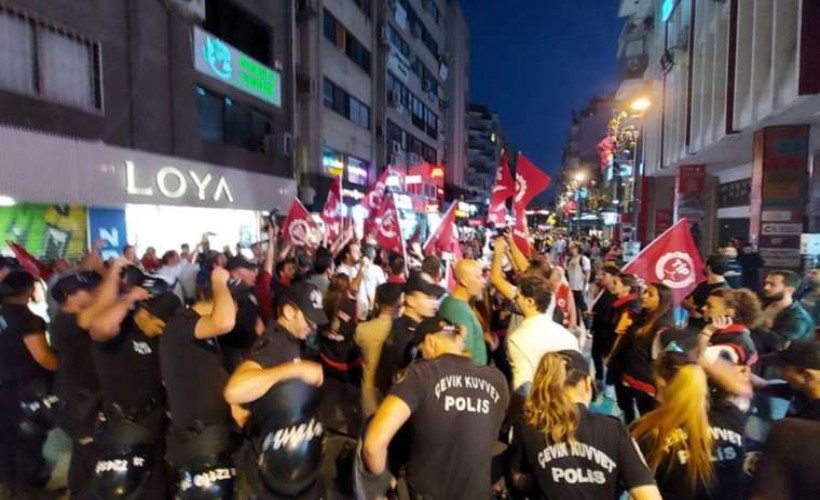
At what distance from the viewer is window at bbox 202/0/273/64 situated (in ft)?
57.1

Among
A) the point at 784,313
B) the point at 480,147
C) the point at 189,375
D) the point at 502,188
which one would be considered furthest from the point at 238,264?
the point at 480,147

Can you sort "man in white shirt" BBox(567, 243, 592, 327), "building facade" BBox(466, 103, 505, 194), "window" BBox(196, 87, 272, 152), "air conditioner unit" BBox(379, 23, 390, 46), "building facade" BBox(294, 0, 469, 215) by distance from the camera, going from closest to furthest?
"man in white shirt" BBox(567, 243, 592, 327) < "window" BBox(196, 87, 272, 152) < "building facade" BBox(294, 0, 469, 215) < "air conditioner unit" BBox(379, 23, 390, 46) < "building facade" BBox(466, 103, 505, 194)

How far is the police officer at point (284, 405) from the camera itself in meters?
2.82

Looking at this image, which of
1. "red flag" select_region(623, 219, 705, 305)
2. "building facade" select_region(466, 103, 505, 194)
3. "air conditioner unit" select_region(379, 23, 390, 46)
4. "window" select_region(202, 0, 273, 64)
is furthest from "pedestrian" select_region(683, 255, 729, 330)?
"building facade" select_region(466, 103, 505, 194)

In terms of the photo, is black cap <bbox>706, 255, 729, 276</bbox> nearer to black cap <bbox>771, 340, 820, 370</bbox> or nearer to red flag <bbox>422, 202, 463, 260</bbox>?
black cap <bbox>771, 340, 820, 370</bbox>

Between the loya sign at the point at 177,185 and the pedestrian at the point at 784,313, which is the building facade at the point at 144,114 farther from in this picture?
the pedestrian at the point at 784,313

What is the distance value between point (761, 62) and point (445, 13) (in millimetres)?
46685

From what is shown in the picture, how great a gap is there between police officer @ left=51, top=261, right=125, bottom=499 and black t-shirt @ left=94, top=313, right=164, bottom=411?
294 mm

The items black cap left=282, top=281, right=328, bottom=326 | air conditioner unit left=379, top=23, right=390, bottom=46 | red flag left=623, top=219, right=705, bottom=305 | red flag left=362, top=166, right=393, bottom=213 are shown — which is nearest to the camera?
black cap left=282, top=281, right=328, bottom=326

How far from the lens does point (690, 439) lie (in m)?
2.54

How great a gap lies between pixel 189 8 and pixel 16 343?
13.2m

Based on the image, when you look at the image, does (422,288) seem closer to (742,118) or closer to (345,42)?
(742,118)

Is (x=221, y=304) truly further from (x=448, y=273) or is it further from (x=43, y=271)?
(x=43, y=271)

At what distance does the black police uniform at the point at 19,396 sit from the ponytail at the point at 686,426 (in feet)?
→ 15.1
